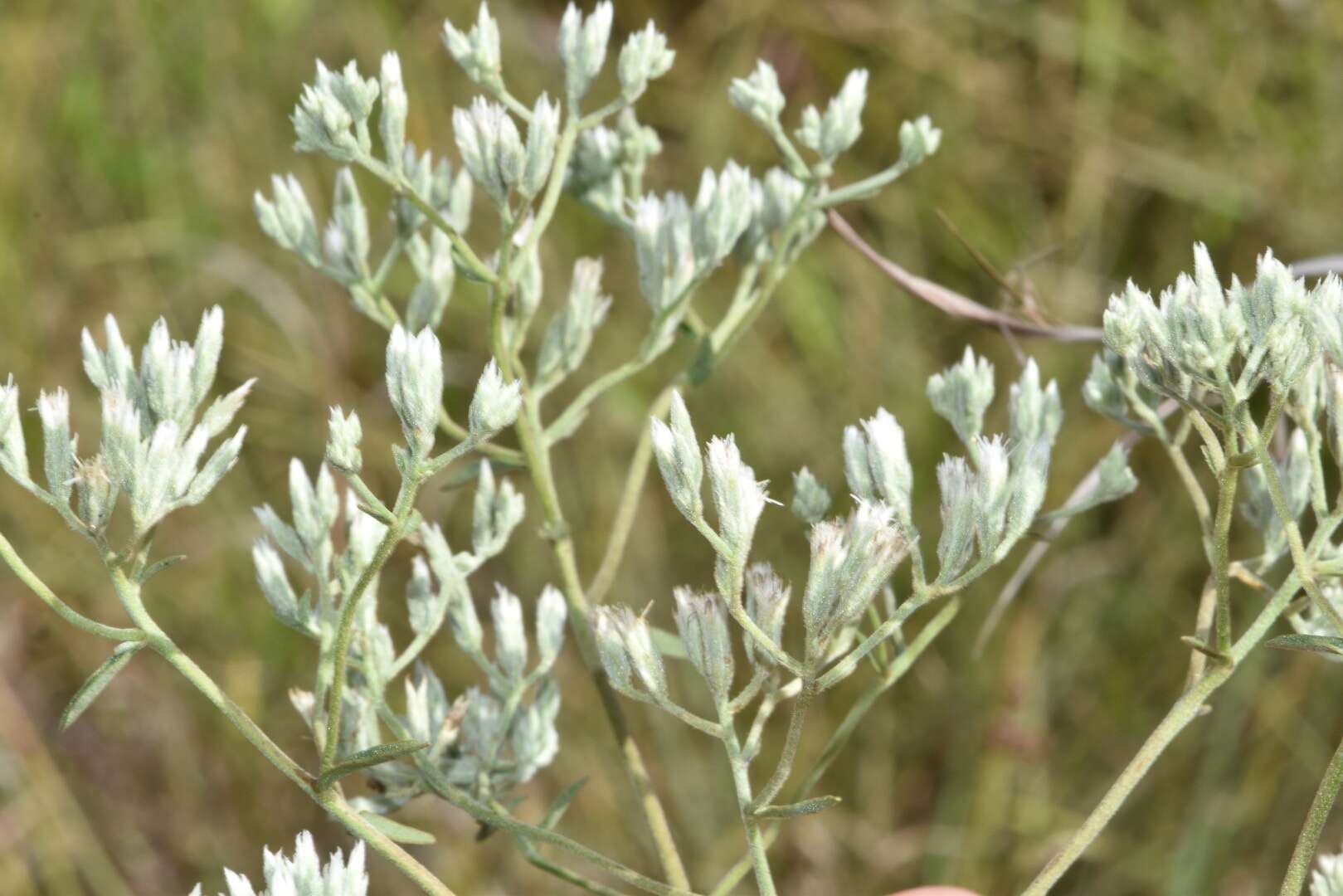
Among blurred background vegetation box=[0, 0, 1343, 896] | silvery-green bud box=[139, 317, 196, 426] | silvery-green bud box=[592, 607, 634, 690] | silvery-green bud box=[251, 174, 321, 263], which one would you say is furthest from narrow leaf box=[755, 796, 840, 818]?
blurred background vegetation box=[0, 0, 1343, 896]

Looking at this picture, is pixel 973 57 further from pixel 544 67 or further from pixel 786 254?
pixel 786 254

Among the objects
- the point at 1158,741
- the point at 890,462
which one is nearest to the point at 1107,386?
the point at 890,462

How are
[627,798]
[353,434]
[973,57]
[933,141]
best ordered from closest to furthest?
[353,434] → [933,141] → [627,798] → [973,57]

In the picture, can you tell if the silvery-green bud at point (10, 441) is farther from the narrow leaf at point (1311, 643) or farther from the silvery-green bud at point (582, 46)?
the narrow leaf at point (1311, 643)

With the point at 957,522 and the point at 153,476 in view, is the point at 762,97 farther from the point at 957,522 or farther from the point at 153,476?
the point at 153,476

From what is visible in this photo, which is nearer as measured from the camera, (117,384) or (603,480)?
(117,384)

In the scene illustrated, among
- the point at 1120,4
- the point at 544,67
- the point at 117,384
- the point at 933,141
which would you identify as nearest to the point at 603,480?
the point at 544,67
